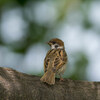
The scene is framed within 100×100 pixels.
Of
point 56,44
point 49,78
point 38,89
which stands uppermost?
point 56,44

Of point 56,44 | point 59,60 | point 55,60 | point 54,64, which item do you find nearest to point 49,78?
point 54,64

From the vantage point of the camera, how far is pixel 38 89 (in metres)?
6.72

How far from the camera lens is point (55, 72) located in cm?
770

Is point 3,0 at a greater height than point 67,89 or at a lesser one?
greater

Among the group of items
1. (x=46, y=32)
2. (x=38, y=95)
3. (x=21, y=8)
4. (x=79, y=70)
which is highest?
(x=21, y=8)

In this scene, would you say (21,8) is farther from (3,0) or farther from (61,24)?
(61,24)

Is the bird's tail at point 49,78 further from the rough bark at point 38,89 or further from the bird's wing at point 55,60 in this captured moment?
the bird's wing at point 55,60

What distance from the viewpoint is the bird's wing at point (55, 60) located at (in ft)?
25.9

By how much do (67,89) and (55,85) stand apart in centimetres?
23

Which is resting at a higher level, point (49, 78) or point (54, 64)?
point (54, 64)

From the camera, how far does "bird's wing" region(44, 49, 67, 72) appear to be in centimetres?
788

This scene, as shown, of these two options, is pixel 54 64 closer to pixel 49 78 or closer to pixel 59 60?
pixel 59 60

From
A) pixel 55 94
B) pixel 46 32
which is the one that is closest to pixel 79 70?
pixel 46 32

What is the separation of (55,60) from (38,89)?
1.50 m
